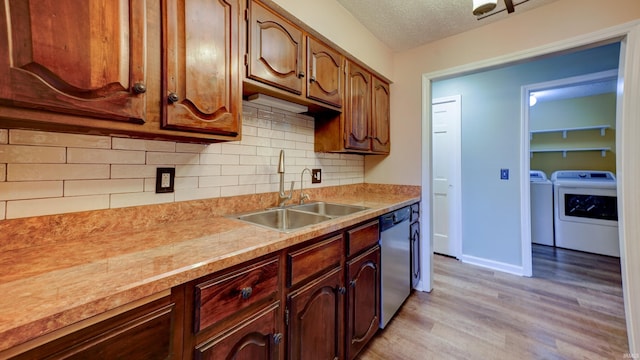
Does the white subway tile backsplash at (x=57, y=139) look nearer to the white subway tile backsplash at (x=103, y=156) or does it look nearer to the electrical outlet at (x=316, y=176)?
the white subway tile backsplash at (x=103, y=156)

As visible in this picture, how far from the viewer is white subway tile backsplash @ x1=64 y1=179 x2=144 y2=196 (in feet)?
3.15

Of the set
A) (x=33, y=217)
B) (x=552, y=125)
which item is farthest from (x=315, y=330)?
(x=552, y=125)

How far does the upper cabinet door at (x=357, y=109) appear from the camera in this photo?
195cm

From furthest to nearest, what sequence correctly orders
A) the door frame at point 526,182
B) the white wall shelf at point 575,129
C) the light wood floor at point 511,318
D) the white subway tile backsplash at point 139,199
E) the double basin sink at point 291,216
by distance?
the white wall shelf at point 575,129, the door frame at point 526,182, the light wood floor at point 511,318, the double basin sink at point 291,216, the white subway tile backsplash at point 139,199

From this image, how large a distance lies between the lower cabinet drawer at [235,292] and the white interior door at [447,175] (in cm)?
283

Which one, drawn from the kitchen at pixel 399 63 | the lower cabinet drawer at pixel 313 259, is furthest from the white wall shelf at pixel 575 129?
the lower cabinet drawer at pixel 313 259

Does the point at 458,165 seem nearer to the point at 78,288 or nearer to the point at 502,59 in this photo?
the point at 502,59

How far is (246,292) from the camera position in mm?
868

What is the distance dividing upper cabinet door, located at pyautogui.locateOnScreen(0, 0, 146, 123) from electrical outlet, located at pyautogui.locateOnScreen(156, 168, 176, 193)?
1.24 feet

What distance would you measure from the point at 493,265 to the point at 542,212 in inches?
61.2

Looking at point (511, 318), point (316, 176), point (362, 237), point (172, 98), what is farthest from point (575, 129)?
point (172, 98)

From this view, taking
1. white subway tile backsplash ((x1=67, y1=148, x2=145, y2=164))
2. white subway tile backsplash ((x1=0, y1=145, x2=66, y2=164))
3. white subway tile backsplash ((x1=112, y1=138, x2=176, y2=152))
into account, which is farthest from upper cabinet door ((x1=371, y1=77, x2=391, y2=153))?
white subway tile backsplash ((x1=0, y1=145, x2=66, y2=164))

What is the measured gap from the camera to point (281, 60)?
1.39 metres

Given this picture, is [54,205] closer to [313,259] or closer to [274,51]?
[313,259]
